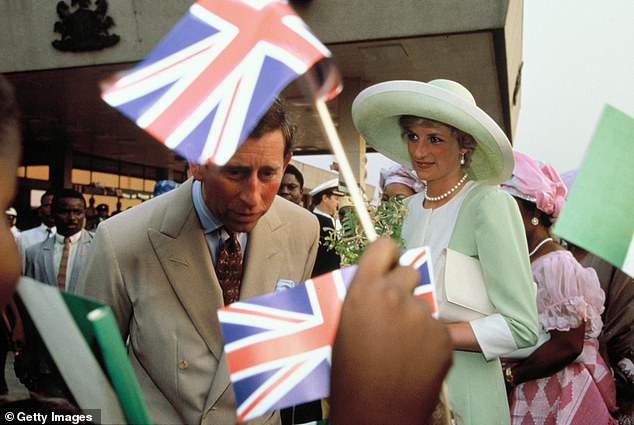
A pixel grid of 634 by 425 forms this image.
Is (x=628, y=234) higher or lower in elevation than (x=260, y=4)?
lower

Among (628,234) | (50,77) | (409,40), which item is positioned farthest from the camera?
(50,77)

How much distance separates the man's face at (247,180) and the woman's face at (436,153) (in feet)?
2.74

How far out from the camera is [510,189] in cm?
314

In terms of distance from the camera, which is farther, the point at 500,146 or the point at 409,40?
the point at 409,40

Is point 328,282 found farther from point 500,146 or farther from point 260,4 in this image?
point 500,146

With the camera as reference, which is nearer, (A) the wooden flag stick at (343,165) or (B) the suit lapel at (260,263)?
(A) the wooden flag stick at (343,165)

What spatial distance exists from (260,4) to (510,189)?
2362mm

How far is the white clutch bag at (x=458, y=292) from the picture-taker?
2189mm

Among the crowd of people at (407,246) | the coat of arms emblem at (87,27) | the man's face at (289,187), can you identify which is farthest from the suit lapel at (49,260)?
the coat of arms emblem at (87,27)

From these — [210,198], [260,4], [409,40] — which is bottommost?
[210,198]

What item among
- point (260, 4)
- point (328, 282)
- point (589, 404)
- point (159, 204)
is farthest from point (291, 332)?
point (589, 404)

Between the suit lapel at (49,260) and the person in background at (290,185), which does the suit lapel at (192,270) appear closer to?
the person in background at (290,185)

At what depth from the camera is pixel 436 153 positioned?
7.85 ft

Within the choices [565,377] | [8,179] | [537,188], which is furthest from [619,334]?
[8,179]
